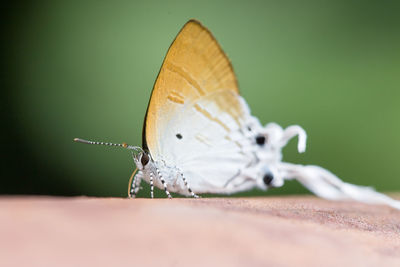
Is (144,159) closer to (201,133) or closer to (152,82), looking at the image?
(201,133)

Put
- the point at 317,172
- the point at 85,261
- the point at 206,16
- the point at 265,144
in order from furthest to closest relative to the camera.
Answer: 1. the point at 206,16
2. the point at 265,144
3. the point at 317,172
4. the point at 85,261

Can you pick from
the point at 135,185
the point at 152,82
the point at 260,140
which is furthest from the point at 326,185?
the point at 152,82

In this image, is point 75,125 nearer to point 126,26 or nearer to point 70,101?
point 70,101

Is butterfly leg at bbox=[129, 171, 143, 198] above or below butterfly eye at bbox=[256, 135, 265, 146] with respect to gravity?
below

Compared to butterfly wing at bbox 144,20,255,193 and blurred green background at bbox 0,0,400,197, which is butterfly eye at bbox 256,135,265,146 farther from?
blurred green background at bbox 0,0,400,197

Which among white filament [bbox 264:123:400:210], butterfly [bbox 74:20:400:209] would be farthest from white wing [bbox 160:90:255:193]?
white filament [bbox 264:123:400:210]

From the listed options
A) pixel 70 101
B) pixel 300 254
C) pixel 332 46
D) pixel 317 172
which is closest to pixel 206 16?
pixel 332 46

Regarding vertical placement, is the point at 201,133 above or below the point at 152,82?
below
